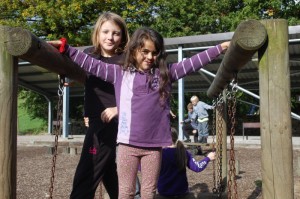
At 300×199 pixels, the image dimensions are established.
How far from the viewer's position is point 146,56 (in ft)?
7.88

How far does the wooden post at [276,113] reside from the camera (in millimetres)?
1896

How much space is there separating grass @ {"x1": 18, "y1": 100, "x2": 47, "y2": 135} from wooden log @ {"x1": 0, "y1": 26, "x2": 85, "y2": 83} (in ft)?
70.4

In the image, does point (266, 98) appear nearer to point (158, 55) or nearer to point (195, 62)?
point (195, 62)

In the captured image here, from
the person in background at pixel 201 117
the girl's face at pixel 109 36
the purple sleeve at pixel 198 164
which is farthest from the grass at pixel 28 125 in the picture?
the girl's face at pixel 109 36

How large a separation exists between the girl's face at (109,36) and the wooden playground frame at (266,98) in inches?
28.1

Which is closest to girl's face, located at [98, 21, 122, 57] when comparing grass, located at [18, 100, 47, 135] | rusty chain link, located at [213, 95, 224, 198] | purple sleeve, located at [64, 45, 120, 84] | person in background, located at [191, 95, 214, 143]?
purple sleeve, located at [64, 45, 120, 84]

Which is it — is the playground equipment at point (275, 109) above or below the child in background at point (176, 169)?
above

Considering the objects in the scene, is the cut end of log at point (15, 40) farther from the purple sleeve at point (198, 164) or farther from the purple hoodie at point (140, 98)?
the purple sleeve at point (198, 164)

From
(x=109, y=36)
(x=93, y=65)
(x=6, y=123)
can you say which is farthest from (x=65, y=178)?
(x=6, y=123)

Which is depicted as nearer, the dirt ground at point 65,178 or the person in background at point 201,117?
the dirt ground at point 65,178

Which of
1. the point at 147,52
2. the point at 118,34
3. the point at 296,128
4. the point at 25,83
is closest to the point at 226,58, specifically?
the point at 147,52

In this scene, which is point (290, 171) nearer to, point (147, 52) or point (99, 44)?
point (147, 52)

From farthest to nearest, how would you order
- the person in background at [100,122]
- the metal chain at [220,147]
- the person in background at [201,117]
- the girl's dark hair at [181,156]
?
1. the person in background at [201,117]
2. the metal chain at [220,147]
3. the girl's dark hair at [181,156]
4. the person in background at [100,122]

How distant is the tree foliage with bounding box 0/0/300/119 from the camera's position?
63.9 feet
